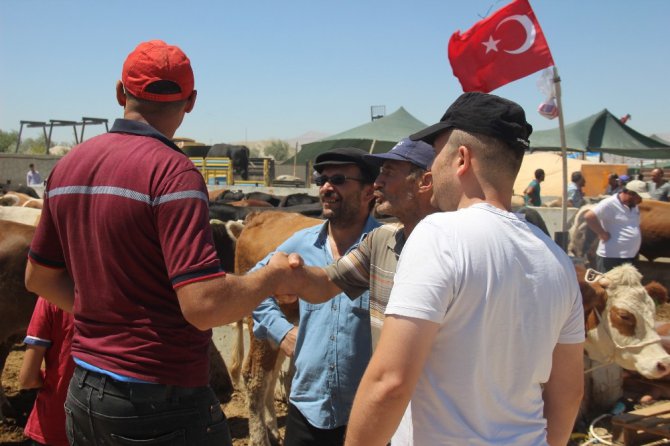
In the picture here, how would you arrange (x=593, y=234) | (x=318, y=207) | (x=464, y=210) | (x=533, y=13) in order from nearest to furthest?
(x=464, y=210)
(x=533, y=13)
(x=318, y=207)
(x=593, y=234)

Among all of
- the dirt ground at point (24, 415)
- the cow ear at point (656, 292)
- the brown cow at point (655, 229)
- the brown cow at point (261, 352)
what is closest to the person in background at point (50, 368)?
the brown cow at point (261, 352)

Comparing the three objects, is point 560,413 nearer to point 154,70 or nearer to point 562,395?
point 562,395

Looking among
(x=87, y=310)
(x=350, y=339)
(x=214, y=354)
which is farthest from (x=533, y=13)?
(x=87, y=310)

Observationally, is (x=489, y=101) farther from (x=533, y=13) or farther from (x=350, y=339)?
(x=533, y=13)

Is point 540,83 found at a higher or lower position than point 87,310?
higher

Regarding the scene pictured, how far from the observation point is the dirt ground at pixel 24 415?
5.18 m

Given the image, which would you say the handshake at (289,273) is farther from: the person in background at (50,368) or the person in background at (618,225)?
the person in background at (618,225)

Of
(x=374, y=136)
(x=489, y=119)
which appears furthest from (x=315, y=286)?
(x=374, y=136)

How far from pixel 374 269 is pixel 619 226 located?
7800 millimetres

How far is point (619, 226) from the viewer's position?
30.5 ft

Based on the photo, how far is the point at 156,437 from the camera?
192 centimetres

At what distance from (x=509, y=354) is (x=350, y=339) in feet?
5.04

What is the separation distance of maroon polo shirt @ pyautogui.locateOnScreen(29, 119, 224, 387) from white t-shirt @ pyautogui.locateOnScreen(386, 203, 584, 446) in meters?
0.67

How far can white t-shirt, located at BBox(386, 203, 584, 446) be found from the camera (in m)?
1.51
